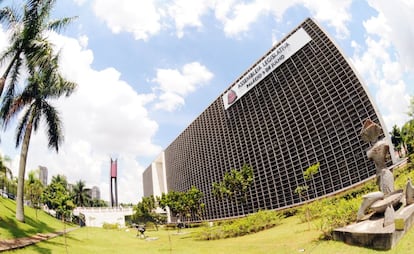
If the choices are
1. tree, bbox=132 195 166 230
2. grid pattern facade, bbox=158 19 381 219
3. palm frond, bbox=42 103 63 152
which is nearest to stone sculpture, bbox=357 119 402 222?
palm frond, bbox=42 103 63 152

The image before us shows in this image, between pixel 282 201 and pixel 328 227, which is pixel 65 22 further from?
pixel 282 201

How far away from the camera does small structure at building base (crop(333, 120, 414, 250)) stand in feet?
38.7

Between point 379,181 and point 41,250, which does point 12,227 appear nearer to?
point 41,250

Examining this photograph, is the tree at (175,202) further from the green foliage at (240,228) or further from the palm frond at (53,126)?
the palm frond at (53,126)

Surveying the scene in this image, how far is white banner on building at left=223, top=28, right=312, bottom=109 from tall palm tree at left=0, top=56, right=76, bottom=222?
3399cm

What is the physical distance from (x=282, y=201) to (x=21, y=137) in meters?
36.6

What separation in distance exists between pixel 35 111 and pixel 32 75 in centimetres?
446

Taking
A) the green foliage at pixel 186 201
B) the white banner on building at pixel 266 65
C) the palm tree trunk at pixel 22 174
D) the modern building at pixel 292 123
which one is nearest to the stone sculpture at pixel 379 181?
the palm tree trunk at pixel 22 174

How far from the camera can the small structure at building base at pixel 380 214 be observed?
1178cm

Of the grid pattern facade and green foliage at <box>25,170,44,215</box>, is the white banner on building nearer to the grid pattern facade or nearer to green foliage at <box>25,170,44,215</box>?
the grid pattern facade

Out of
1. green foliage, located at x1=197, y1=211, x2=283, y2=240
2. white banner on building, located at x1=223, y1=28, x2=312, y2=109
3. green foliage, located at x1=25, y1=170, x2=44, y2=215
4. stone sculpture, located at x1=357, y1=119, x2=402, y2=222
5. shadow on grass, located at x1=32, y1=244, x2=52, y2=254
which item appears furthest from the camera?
green foliage, located at x1=25, y1=170, x2=44, y2=215

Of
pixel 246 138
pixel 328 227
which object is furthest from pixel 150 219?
pixel 328 227

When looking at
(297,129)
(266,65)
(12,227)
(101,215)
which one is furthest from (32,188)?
(297,129)

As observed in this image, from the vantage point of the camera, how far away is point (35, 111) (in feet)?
78.4
